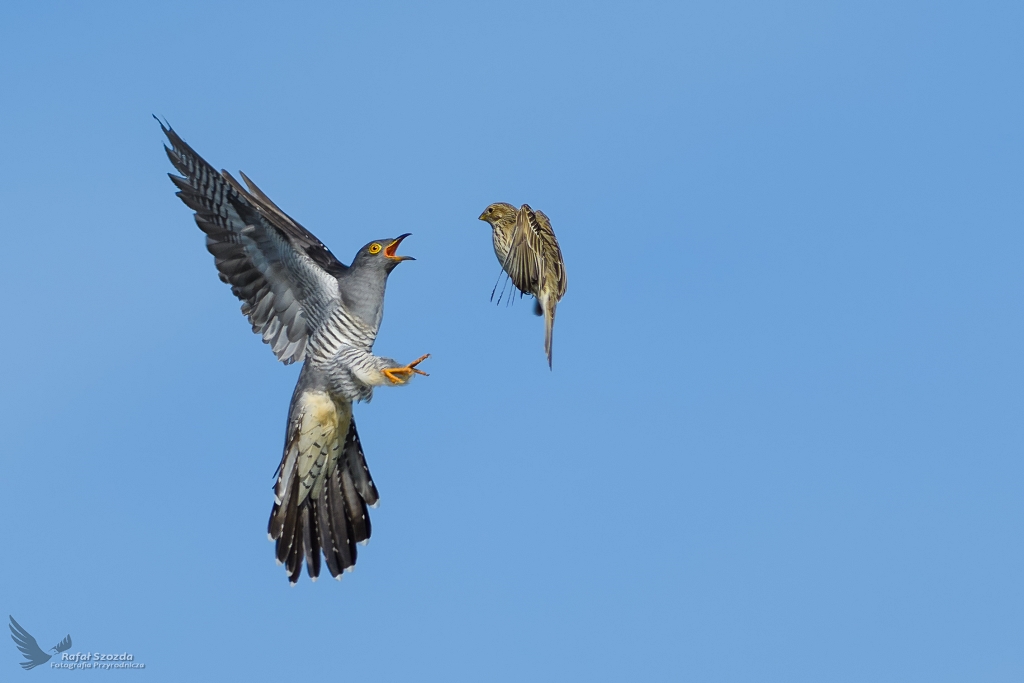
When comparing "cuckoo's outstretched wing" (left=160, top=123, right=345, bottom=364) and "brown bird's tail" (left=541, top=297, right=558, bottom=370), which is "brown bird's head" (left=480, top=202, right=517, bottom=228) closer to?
"brown bird's tail" (left=541, top=297, right=558, bottom=370)

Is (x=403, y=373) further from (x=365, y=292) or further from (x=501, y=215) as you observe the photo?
(x=501, y=215)

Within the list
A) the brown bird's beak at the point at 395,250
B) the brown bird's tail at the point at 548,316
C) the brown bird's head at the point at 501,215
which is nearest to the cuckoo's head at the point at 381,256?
the brown bird's beak at the point at 395,250

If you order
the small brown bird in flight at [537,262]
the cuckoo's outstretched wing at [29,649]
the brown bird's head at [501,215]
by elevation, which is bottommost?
the cuckoo's outstretched wing at [29,649]

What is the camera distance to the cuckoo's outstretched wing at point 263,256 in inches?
368

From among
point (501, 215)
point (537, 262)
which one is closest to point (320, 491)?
point (537, 262)

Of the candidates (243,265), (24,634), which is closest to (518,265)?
(243,265)

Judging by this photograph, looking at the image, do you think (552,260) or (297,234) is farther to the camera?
(552,260)

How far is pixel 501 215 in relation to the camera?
11836 mm

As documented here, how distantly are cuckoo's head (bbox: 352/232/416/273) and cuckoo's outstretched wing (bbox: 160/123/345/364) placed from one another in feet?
0.92

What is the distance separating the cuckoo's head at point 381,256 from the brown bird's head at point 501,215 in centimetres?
213

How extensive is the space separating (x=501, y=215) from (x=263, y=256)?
9.28 ft

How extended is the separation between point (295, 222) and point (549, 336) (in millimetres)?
2233

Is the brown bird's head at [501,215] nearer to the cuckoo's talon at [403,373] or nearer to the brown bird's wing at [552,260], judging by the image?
the brown bird's wing at [552,260]

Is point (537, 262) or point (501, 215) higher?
point (501, 215)
